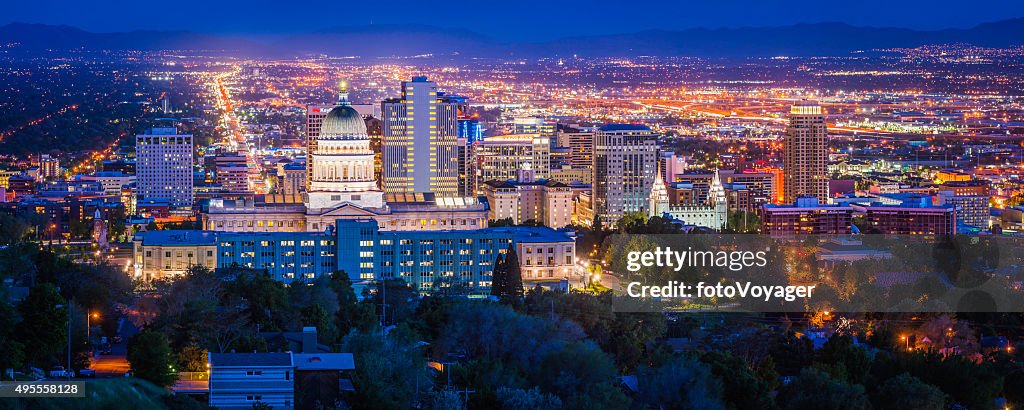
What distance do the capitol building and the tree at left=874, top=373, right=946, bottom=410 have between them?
91.6 ft

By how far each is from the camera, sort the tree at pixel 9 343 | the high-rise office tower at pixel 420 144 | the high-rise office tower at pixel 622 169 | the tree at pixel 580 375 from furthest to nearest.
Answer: the high-rise office tower at pixel 622 169 → the high-rise office tower at pixel 420 144 → the tree at pixel 580 375 → the tree at pixel 9 343

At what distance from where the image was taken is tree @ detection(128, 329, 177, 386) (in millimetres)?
28969

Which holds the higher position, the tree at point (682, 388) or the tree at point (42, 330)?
the tree at point (42, 330)

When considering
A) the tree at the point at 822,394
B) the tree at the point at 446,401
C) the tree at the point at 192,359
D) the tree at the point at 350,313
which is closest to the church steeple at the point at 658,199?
the tree at the point at 350,313

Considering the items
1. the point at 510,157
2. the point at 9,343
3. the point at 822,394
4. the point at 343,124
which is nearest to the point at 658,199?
the point at 510,157

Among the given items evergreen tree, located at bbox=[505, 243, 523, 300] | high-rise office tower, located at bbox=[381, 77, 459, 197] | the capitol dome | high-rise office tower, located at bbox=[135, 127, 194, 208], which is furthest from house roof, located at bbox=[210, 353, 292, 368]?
high-rise office tower, located at bbox=[135, 127, 194, 208]

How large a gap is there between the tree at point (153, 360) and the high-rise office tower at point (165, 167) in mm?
61233

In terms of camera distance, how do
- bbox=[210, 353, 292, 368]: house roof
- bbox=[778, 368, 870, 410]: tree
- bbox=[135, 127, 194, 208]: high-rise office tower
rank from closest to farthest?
bbox=[210, 353, 292, 368]: house roof, bbox=[778, 368, 870, 410]: tree, bbox=[135, 127, 194, 208]: high-rise office tower

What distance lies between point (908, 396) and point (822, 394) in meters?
1.83

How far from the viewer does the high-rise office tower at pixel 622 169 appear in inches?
3248

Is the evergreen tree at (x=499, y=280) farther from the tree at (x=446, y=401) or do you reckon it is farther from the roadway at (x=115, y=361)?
the tree at (x=446, y=401)

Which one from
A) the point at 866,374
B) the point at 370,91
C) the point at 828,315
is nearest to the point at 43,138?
the point at 370,91

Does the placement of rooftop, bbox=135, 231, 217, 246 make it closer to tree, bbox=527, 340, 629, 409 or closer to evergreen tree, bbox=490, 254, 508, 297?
evergreen tree, bbox=490, 254, 508, 297

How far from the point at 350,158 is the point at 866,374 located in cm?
3211
